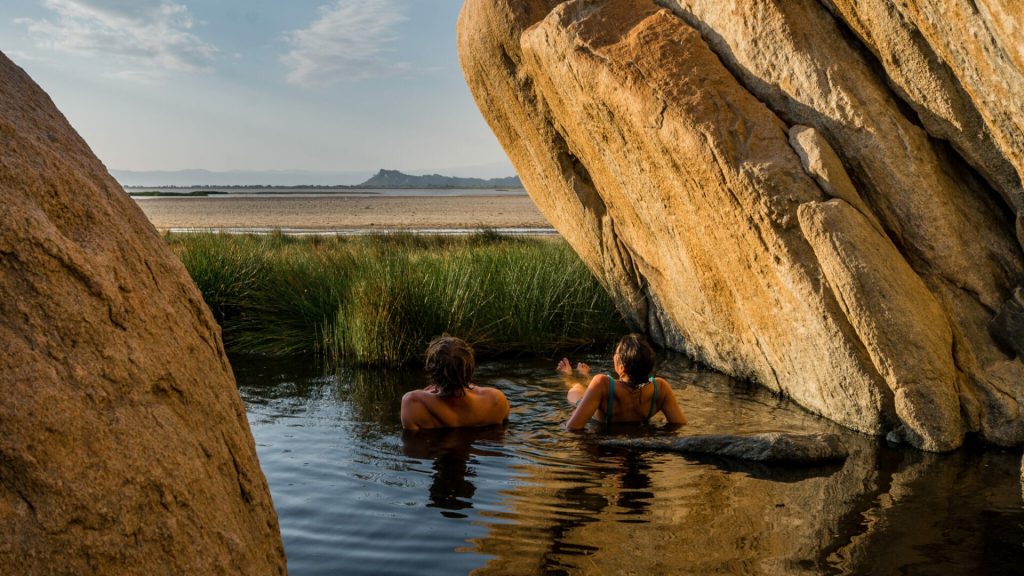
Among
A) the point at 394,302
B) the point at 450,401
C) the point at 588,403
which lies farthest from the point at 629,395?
the point at 394,302

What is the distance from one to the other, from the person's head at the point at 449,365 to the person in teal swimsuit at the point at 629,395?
3.15 ft

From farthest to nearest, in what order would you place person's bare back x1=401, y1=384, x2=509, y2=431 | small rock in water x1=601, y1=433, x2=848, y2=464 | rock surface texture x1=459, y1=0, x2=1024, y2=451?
person's bare back x1=401, y1=384, x2=509, y2=431, rock surface texture x1=459, y1=0, x2=1024, y2=451, small rock in water x1=601, y1=433, x2=848, y2=464

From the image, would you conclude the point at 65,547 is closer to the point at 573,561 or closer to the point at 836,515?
the point at 573,561

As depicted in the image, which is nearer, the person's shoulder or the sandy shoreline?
the person's shoulder

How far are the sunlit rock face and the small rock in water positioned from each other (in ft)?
13.0

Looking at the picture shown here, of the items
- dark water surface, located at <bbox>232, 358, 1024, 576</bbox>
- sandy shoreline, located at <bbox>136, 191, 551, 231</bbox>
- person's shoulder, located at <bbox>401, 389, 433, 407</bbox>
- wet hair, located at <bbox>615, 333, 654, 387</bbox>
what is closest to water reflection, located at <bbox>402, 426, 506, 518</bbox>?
dark water surface, located at <bbox>232, 358, 1024, 576</bbox>

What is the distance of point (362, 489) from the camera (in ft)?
19.6

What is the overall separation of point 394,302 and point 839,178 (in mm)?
5084

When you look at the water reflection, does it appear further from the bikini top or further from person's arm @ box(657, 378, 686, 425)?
person's arm @ box(657, 378, 686, 425)

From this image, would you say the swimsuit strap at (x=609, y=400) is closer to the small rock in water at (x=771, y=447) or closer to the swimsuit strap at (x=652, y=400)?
the swimsuit strap at (x=652, y=400)

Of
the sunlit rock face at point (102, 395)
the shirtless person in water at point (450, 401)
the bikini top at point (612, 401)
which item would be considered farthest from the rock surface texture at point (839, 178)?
the sunlit rock face at point (102, 395)

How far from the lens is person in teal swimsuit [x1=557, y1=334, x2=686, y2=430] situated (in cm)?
752

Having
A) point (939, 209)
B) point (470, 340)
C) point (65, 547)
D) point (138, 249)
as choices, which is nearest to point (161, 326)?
point (138, 249)

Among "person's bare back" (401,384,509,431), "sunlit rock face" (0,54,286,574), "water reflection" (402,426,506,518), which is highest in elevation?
"sunlit rock face" (0,54,286,574)
